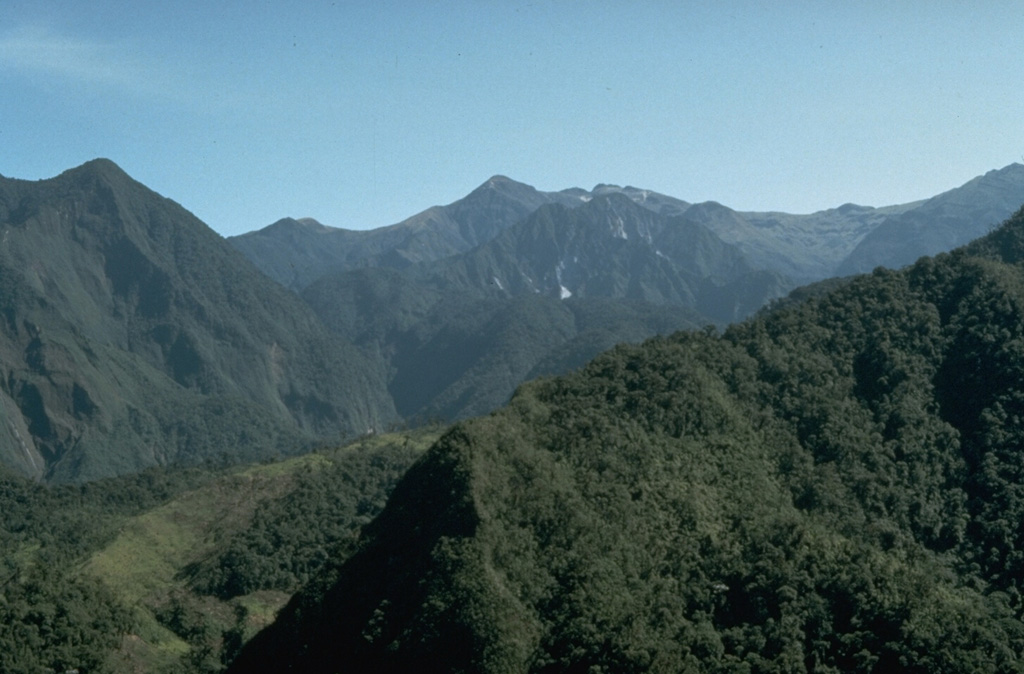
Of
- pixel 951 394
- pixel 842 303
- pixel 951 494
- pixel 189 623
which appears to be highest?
pixel 842 303

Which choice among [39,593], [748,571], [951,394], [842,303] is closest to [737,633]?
[748,571]

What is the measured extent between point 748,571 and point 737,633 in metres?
5.16

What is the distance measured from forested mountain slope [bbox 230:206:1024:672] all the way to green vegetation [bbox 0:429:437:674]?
39.3ft

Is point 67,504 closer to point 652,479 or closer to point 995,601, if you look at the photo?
point 652,479

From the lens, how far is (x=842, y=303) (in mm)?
97188

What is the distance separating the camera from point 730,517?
7406 cm

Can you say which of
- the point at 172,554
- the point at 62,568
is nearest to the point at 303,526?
the point at 172,554

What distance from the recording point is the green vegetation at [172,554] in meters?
78.6

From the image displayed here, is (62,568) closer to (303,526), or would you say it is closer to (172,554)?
(172,554)

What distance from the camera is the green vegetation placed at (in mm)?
78625

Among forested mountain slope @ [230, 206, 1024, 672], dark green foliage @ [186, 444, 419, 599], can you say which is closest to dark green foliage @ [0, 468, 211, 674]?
forested mountain slope @ [230, 206, 1024, 672]

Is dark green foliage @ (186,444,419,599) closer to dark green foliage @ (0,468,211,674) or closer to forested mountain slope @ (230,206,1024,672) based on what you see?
dark green foliage @ (0,468,211,674)

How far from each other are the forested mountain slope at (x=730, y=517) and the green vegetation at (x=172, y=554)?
12.0m

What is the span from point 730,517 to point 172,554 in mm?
55318
